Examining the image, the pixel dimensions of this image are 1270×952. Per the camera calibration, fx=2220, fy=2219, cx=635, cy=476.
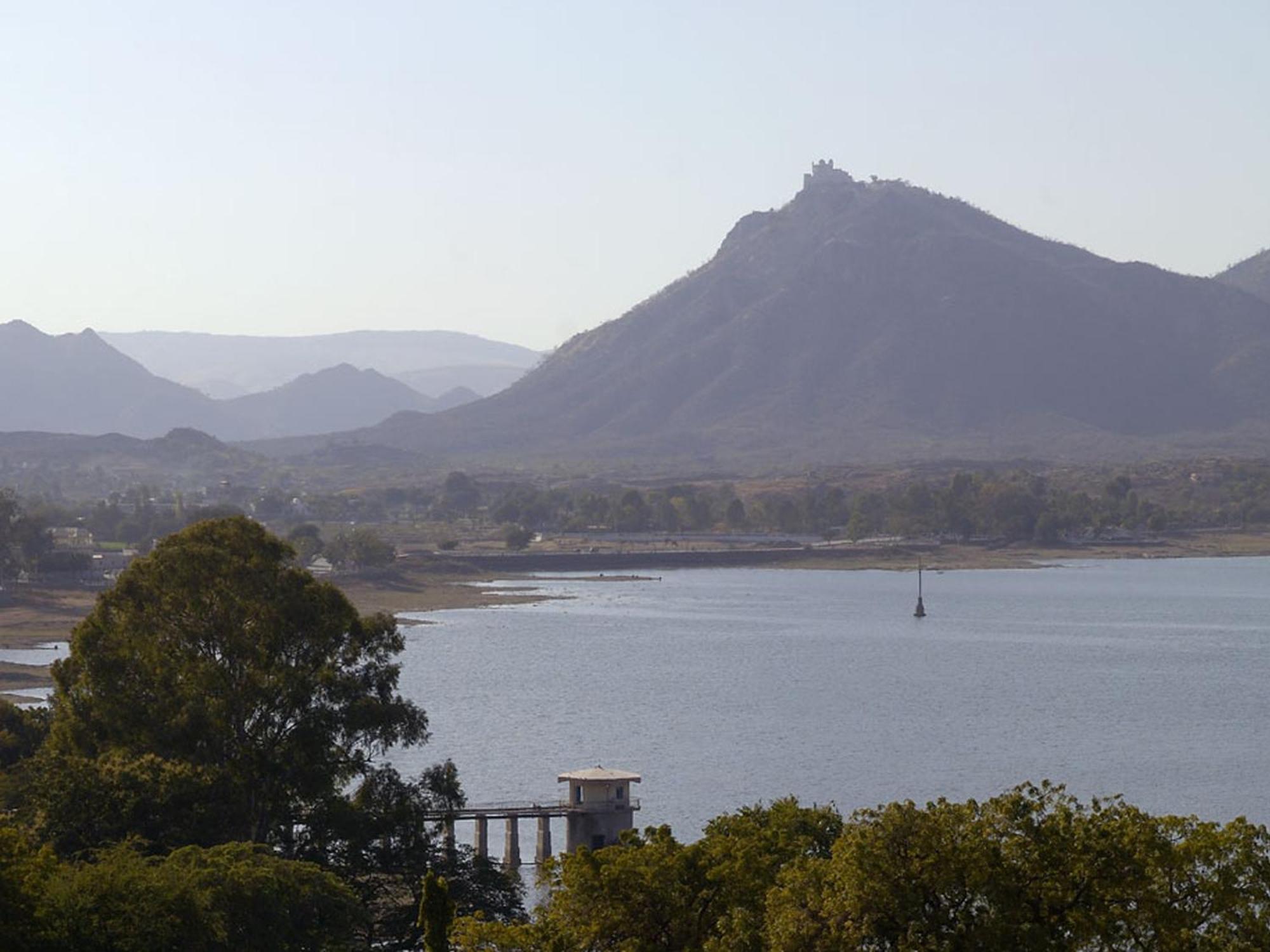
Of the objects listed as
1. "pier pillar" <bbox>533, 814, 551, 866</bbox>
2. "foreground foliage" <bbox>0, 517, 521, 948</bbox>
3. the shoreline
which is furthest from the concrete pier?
the shoreline

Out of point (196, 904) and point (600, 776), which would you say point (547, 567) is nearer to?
point (600, 776)

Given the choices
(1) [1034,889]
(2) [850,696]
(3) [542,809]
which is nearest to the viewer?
(1) [1034,889]

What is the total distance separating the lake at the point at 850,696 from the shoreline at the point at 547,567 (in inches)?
233

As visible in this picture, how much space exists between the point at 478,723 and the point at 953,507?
128418 mm

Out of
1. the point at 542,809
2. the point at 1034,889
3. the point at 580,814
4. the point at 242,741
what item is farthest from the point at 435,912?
the point at 542,809

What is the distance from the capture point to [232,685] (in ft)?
130

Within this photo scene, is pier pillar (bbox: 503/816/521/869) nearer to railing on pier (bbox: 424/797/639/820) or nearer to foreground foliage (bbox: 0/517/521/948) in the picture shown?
railing on pier (bbox: 424/797/639/820)

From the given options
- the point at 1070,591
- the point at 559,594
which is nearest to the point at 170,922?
the point at 559,594

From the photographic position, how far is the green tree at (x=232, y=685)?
127 feet

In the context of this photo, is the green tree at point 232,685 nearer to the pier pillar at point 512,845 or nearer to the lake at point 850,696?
the pier pillar at point 512,845

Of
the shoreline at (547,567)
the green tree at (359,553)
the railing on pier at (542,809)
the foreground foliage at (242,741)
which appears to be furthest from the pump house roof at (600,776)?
the green tree at (359,553)

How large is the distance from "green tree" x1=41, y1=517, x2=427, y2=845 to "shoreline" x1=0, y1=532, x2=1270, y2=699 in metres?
43.1

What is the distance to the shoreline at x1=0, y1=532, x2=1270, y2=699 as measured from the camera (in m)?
110

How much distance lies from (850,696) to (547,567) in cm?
8373
